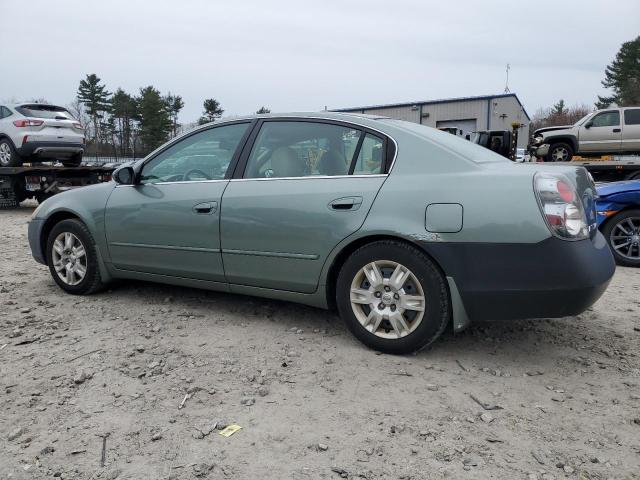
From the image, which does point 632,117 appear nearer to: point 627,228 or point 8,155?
point 627,228

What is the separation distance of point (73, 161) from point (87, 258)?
1026 centimetres

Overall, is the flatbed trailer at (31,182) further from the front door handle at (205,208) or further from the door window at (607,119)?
the door window at (607,119)

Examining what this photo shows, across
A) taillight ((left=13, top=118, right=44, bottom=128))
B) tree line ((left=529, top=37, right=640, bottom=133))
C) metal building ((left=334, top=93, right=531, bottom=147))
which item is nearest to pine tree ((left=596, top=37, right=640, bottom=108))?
tree line ((left=529, top=37, right=640, bottom=133))

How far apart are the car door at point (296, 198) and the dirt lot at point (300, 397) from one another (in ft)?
1.63

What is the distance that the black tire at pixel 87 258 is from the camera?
15.4ft

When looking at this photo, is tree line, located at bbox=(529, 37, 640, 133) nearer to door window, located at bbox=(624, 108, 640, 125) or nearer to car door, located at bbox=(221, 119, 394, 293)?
door window, located at bbox=(624, 108, 640, 125)

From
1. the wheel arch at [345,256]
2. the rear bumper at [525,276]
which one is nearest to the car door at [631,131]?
the rear bumper at [525,276]

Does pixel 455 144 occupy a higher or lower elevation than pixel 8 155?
lower

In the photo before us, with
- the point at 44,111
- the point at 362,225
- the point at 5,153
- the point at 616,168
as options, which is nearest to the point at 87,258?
the point at 362,225

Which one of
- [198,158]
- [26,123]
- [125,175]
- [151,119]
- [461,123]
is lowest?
[125,175]

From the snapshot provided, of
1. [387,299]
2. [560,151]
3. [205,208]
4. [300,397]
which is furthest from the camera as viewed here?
[560,151]

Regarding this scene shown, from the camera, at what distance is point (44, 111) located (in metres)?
12.8

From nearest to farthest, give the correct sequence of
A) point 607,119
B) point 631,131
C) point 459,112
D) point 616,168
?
point 616,168 → point 631,131 → point 607,119 → point 459,112

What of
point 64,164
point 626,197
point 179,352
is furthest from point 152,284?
point 64,164
